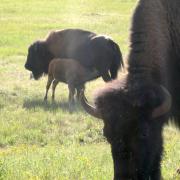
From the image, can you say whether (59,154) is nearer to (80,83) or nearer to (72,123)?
(72,123)

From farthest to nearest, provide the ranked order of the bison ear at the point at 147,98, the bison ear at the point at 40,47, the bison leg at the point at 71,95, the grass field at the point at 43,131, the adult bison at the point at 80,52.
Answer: the bison ear at the point at 40,47, the adult bison at the point at 80,52, the bison leg at the point at 71,95, the grass field at the point at 43,131, the bison ear at the point at 147,98

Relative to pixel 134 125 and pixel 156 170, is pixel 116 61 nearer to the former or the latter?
pixel 156 170

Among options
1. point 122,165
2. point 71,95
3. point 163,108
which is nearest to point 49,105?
point 71,95

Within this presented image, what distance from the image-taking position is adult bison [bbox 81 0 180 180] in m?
5.16

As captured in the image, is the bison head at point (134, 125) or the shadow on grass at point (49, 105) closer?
the bison head at point (134, 125)

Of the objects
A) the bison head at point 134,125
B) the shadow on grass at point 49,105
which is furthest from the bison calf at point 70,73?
the bison head at point 134,125

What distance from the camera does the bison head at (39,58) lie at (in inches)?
612

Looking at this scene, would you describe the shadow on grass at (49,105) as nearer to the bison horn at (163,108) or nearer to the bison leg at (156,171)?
the bison leg at (156,171)

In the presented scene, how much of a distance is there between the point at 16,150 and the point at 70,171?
9.96 feet

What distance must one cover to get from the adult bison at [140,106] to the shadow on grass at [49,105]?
6.46 m

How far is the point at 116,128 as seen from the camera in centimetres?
521

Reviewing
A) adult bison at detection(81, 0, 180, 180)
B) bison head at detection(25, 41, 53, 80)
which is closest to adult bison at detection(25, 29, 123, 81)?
bison head at detection(25, 41, 53, 80)

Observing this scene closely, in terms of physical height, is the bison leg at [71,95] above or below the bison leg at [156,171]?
below

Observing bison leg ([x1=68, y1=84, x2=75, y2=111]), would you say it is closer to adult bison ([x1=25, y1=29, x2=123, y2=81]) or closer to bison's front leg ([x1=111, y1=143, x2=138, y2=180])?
adult bison ([x1=25, y1=29, x2=123, y2=81])
